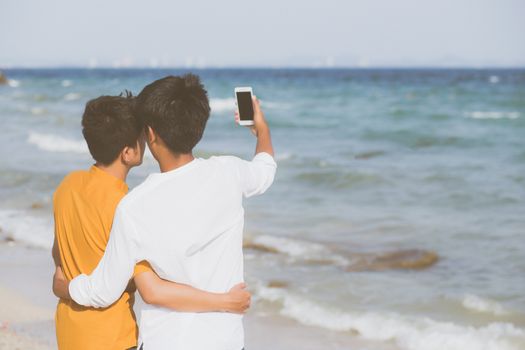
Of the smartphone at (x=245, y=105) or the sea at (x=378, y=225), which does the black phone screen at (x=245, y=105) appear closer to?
the smartphone at (x=245, y=105)

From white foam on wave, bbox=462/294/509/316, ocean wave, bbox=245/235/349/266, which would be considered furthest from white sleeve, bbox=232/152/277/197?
ocean wave, bbox=245/235/349/266

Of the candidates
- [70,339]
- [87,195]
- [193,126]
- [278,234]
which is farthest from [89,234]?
[278,234]

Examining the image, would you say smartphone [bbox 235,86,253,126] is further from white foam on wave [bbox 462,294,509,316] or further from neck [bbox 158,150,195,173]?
white foam on wave [bbox 462,294,509,316]

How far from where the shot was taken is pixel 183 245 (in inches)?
85.8

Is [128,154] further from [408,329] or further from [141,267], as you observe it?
[408,329]

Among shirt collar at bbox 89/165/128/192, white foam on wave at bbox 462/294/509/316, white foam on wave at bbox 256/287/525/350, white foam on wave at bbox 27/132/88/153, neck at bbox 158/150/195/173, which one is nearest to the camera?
neck at bbox 158/150/195/173

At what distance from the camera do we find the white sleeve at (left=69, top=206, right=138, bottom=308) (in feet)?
7.05

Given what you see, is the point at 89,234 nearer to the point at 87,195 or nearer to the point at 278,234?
the point at 87,195

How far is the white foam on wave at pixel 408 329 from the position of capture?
576 cm

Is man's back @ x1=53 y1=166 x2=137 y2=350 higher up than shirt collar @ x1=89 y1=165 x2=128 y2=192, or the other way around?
shirt collar @ x1=89 y1=165 x2=128 y2=192

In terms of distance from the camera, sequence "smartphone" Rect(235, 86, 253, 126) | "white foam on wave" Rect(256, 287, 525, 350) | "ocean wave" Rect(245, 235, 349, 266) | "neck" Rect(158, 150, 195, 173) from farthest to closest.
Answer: "ocean wave" Rect(245, 235, 349, 266) < "white foam on wave" Rect(256, 287, 525, 350) < "smartphone" Rect(235, 86, 253, 126) < "neck" Rect(158, 150, 195, 173)

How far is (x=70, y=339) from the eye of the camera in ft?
8.18

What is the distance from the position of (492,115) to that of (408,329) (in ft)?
74.7

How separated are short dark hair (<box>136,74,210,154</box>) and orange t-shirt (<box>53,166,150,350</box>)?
35cm
